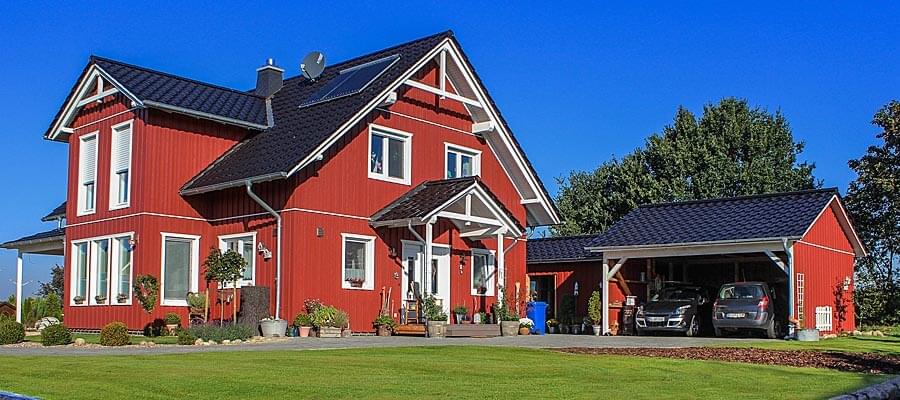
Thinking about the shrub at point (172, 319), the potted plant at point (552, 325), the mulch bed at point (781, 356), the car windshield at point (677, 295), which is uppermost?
the car windshield at point (677, 295)

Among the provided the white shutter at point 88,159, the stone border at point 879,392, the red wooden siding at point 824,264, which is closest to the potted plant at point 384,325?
the white shutter at point 88,159

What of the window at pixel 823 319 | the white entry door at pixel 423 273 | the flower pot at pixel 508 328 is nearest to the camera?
the flower pot at pixel 508 328

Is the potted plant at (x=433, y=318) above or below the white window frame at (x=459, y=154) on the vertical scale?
below

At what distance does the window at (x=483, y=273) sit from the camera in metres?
27.9

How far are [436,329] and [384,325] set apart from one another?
1615mm

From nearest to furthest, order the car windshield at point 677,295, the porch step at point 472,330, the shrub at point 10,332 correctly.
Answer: the shrub at point 10,332, the porch step at point 472,330, the car windshield at point 677,295

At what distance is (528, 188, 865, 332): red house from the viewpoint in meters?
26.3

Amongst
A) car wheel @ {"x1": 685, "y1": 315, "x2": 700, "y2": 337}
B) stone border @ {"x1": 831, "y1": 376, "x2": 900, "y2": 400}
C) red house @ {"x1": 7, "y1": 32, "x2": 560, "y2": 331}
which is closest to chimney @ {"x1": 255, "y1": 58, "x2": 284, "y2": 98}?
red house @ {"x1": 7, "y1": 32, "x2": 560, "y2": 331}

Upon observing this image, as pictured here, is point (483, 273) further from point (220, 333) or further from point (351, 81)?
point (220, 333)

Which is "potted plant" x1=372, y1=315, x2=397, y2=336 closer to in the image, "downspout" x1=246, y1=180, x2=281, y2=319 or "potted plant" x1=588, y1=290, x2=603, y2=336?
"downspout" x1=246, y1=180, x2=281, y2=319

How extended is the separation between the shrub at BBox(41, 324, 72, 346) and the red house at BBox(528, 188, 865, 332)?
14837 mm

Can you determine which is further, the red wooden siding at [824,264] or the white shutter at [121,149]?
the red wooden siding at [824,264]

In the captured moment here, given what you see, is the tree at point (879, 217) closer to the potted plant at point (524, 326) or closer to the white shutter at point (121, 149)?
the potted plant at point (524, 326)

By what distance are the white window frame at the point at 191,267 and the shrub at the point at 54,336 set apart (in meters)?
5.32
